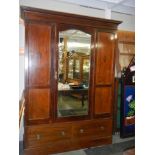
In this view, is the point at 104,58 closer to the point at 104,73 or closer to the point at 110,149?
the point at 104,73

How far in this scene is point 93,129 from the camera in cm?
297

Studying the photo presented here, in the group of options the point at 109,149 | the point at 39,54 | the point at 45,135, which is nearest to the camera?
the point at 39,54

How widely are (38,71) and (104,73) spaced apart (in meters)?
1.14

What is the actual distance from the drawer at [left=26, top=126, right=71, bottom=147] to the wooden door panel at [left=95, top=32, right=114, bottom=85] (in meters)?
0.99

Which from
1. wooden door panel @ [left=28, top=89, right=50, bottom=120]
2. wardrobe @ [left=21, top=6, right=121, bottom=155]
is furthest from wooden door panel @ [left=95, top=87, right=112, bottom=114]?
wooden door panel @ [left=28, top=89, right=50, bottom=120]

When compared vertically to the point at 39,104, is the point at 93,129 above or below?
below

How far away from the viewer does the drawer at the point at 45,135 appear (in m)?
2.56

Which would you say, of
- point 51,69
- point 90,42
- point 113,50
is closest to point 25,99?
point 51,69

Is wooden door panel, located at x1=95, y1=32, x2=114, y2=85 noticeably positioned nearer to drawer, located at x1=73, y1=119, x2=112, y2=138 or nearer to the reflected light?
the reflected light

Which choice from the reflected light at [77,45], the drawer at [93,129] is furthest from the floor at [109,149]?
the reflected light at [77,45]

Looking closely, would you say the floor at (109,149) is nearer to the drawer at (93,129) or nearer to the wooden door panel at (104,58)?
the drawer at (93,129)

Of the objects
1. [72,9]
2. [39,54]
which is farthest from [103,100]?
[72,9]

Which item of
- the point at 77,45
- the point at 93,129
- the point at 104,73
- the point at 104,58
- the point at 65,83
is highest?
the point at 77,45
